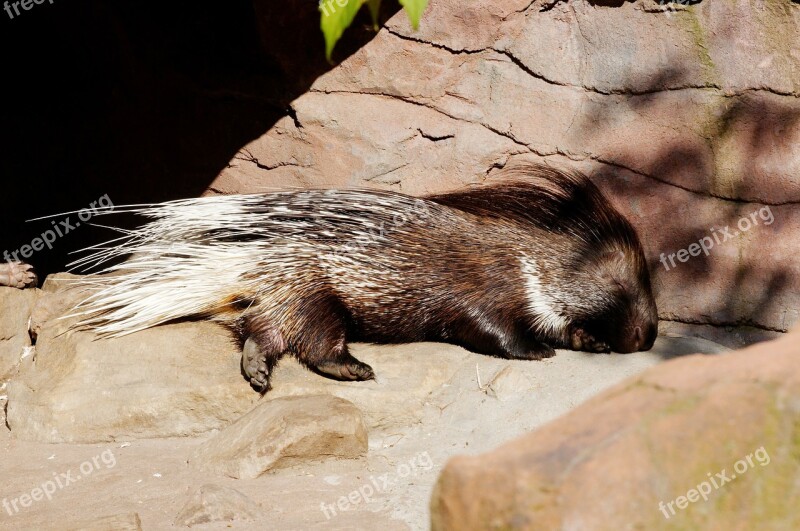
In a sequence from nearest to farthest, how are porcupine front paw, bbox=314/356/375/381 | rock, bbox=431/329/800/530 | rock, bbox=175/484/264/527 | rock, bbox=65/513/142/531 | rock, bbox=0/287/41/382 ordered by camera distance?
rock, bbox=431/329/800/530 < rock, bbox=65/513/142/531 < rock, bbox=175/484/264/527 < porcupine front paw, bbox=314/356/375/381 < rock, bbox=0/287/41/382

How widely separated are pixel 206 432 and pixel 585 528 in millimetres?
2740

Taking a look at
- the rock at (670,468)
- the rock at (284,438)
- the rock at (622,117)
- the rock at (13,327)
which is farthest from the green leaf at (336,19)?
the rock at (13,327)

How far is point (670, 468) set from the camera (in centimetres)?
174

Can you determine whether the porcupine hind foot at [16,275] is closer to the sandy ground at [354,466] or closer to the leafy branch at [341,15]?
the sandy ground at [354,466]

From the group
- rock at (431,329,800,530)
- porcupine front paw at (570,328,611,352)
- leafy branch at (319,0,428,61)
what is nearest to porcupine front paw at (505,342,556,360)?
porcupine front paw at (570,328,611,352)

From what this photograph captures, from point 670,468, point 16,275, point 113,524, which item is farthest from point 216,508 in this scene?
point 16,275

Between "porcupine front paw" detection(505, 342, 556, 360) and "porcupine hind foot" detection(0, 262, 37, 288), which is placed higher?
"porcupine hind foot" detection(0, 262, 37, 288)

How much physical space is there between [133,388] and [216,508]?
111 centimetres

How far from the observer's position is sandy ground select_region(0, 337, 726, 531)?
3.39 metres

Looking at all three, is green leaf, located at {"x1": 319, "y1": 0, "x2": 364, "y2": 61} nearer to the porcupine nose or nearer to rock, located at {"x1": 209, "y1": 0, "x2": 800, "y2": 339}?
the porcupine nose

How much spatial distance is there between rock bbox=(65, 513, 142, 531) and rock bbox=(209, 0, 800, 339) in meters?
2.40

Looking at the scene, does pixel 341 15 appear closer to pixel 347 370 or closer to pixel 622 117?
pixel 347 370

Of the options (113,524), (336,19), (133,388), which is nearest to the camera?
(336,19)

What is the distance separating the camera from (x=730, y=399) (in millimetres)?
1767
